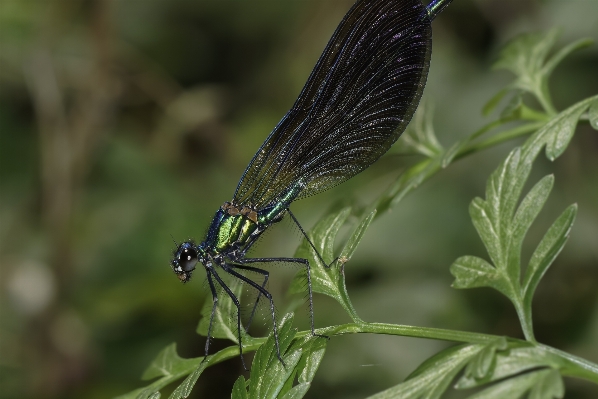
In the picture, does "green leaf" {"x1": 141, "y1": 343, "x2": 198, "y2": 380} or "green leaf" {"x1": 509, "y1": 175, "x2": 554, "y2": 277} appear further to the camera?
"green leaf" {"x1": 141, "y1": 343, "x2": 198, "y2": 380}

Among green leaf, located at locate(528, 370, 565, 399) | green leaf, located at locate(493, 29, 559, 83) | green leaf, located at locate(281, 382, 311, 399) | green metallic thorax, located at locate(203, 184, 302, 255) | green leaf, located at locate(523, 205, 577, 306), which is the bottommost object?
green leaf, located at locate(528, 370, 565, 399)

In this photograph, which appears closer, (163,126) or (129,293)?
(129,293)

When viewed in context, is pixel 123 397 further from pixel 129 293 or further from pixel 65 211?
pixel 65 211

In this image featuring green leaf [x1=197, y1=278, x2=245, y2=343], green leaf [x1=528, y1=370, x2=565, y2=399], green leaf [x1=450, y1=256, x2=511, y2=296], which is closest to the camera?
green leaf [x1=528, y1=370, x2=565, y2=399]

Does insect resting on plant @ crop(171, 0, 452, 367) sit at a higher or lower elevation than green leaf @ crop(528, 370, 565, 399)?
higher

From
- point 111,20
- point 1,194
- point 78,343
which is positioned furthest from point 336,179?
point 1,194

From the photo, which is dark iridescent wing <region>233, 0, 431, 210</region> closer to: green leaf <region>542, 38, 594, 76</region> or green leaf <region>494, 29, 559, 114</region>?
green leaf <region>494, 29, 559, 114</region>

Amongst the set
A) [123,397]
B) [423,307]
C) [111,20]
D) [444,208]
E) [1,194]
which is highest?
[111,20]

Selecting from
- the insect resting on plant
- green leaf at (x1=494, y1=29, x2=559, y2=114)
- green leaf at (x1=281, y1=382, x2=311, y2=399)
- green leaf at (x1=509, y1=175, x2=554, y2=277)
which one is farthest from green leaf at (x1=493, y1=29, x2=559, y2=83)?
green leaf at (x1=281, y1=382, x2=311, y2=399)
